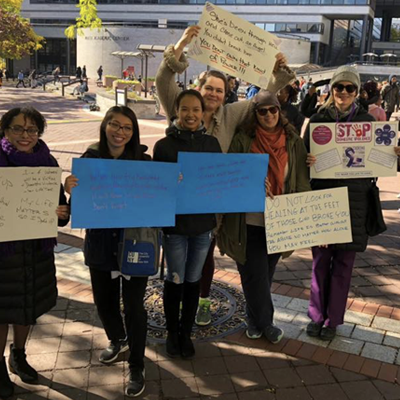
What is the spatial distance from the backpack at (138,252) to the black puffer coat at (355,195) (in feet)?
4.82

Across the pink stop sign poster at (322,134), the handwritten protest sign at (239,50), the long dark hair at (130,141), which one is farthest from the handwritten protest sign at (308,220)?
the long dark hair at (130,141)

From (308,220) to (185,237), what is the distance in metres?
1.01

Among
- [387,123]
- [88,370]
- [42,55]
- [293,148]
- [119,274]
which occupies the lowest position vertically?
[88,370]

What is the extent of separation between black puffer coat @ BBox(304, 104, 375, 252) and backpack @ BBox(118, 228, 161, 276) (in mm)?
1470

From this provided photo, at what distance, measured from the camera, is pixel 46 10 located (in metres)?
62.5

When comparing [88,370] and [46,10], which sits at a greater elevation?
[46,10]

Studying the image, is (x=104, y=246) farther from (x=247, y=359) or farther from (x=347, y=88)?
(x=347, y=88)

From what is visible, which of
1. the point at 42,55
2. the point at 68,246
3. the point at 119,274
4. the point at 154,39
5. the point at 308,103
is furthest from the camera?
the point at 42,55

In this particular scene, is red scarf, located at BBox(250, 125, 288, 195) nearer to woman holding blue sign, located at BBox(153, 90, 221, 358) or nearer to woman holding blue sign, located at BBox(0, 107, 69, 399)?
woman holding blue sign, located at BBox(153, 90, 221, 358)

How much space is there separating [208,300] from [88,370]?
1.22m

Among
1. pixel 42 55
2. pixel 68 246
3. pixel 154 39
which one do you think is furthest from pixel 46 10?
pixel 68 246

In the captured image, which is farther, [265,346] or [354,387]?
[265,346]

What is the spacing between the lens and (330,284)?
367 cm

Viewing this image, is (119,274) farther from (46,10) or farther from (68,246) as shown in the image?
(46,10)
